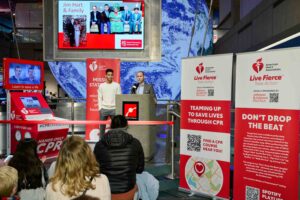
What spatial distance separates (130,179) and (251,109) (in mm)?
1568

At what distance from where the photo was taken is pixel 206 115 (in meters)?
4.41

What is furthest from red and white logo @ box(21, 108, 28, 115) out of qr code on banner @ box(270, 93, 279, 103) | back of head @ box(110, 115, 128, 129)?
qr code on banner @ box(270, 93, 279, 103)

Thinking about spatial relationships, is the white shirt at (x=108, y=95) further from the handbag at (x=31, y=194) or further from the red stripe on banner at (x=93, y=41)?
the handbag at (x=31, y=194)

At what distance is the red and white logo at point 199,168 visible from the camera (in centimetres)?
443

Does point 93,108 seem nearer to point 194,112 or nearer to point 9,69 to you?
point 9,69

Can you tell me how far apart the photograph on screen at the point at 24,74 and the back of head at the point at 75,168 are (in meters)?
3.83

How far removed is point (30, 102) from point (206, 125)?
10.2 ft

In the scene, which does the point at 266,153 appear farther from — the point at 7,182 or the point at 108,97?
the point at 108,97

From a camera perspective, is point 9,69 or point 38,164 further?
point 9,69

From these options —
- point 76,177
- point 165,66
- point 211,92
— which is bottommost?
point 76,177

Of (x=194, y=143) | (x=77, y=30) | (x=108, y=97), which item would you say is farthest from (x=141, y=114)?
(x=77, y=30)

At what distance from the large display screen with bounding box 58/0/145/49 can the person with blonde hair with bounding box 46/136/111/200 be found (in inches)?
227

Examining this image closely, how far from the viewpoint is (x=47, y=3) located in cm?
809

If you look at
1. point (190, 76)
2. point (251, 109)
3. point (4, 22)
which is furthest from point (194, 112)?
point (4, 22)
